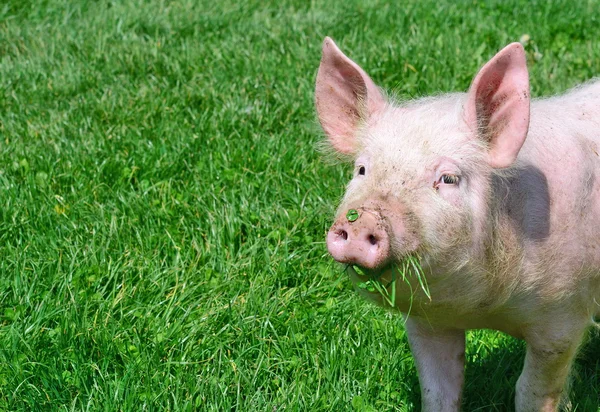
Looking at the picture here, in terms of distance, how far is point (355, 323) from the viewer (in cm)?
479

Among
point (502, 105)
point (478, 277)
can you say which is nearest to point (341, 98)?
point (502, 105)

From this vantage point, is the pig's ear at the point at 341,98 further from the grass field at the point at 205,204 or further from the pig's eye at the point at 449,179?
the grass field at the point at 205,204

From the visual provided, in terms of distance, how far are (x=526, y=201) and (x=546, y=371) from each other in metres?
0.73

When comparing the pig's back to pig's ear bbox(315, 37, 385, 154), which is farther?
pig's ear bbox(315, 37, 385, 154)

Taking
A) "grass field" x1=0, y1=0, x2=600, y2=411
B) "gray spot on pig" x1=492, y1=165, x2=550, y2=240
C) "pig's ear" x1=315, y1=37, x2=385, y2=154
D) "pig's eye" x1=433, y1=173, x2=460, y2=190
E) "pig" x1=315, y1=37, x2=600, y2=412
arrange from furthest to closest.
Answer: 1. "grass field" x1=0, y1=0, x2=600, y2=411
2. "pig's ear" x1=315, y1=37, x2=385, y2=154
3. "gray spot on pig" x1=492, y1=165, x2=550, y2=240
4. "pig's eye" x1=433, y1=173, x2=460, y2=190
5. "pig" x1=315, y1=37, x2=600, y2=412

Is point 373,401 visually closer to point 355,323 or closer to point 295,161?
point 355,323

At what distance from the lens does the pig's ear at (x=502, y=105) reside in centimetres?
364

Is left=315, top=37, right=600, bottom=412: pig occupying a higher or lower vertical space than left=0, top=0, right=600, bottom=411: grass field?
higher

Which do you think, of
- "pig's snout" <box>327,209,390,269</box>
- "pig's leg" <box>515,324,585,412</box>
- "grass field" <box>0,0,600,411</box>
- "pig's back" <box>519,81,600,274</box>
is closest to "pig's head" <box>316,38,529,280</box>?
"pig's snout" <box>327,209,390,269</box>

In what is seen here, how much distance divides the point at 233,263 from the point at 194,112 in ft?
5.88

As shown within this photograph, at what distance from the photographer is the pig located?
3416 millimetres

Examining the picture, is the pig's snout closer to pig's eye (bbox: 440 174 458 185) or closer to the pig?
the pig

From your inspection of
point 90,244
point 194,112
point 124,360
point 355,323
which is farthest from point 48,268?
point 194,112

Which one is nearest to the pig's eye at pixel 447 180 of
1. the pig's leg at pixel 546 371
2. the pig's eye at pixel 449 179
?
the pig's eye at pixel 449 179
